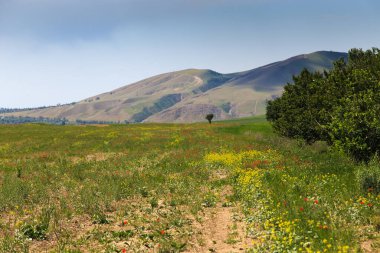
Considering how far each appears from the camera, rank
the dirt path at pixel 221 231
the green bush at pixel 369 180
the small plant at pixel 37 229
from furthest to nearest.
A: the green bush at pixel 369 180 < the small plant at pixel 37 229 < the dirt path at pixel 221 231

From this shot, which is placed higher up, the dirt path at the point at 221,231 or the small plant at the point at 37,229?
the small plant at the point at 37,229

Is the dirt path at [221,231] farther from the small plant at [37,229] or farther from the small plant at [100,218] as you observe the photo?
the small plant at [37,229]

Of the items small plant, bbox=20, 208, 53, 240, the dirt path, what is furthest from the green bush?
small plant, bbox=20, 208, 53, 240

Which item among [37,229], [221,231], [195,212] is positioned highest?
[37,229]

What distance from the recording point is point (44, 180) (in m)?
22.5

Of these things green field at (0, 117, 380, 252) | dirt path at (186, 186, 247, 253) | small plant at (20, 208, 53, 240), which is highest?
small plant at (20, 208, 53, 240)

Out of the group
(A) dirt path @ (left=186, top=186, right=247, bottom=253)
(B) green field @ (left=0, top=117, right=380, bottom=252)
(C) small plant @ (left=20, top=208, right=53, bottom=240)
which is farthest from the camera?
(C) small plant @ (left=20, top=208, right=53, bottom=240)

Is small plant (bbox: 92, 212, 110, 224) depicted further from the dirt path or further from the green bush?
the green bush

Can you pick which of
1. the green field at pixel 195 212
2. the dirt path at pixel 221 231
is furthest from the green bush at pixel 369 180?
the dirt path at pixel 221 231

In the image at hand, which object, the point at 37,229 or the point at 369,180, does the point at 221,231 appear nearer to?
the point at 37,229

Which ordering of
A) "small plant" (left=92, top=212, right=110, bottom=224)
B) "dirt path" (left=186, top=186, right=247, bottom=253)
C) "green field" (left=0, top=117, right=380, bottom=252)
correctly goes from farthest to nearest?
"small plant" (left=92, top=212, right=110, bottom=224)
"dirt path" (left=186, top=186, right=247, bottom=253)
"green field" (left=0, top=117, right=380, bottom=252)

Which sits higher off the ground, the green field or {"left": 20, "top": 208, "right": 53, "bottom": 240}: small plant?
{"left": 20, "top": 208, "right": 53, "bottom": 240}: small plant

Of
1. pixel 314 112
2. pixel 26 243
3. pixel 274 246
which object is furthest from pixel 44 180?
pixel 314 112

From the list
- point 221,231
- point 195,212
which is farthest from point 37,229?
point 221,231
